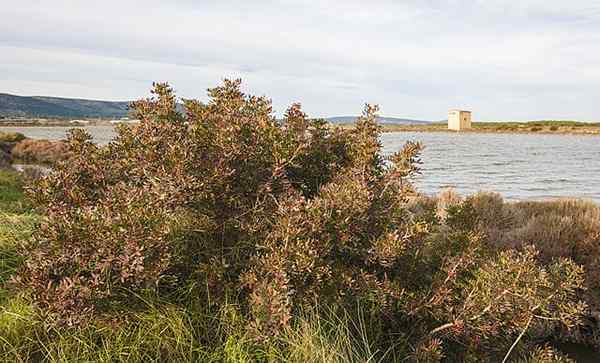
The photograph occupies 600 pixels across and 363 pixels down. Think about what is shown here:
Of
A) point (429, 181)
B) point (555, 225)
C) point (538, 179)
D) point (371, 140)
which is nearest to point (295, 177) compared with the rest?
point (371, 140)

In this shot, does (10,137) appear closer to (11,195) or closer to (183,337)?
(11,195)

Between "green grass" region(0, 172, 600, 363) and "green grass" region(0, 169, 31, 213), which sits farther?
"green grass" region(0, 169, 31, 213)

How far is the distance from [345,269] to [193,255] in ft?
3.83

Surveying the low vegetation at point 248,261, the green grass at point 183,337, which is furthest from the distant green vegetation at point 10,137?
the green grass at point 183,337

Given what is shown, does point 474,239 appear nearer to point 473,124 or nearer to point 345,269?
point 345,269

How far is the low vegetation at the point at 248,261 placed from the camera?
317 cm

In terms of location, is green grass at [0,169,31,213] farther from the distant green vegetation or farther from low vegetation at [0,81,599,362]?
the distant green vegetation

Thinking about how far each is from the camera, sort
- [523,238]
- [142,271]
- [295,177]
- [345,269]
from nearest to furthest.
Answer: [142,271]
[345,269]
[295,177]
[523,238]

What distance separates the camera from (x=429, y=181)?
22.2 metres

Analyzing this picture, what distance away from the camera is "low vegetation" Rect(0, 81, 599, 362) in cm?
317

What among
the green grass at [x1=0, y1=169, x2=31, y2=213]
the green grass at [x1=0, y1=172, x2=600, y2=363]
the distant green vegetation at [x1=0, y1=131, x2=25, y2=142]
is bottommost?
the green grass at [x1=0, y1=172, x2=600, y2=363]

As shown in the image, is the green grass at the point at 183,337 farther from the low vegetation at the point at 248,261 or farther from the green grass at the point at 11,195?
the green grass at the point at 11,195

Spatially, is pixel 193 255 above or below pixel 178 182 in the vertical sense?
below

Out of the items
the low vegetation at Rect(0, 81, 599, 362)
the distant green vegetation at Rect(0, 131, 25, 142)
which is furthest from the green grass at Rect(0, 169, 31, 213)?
the distant green vegetation at Rect(0, 131, 25, 142)
